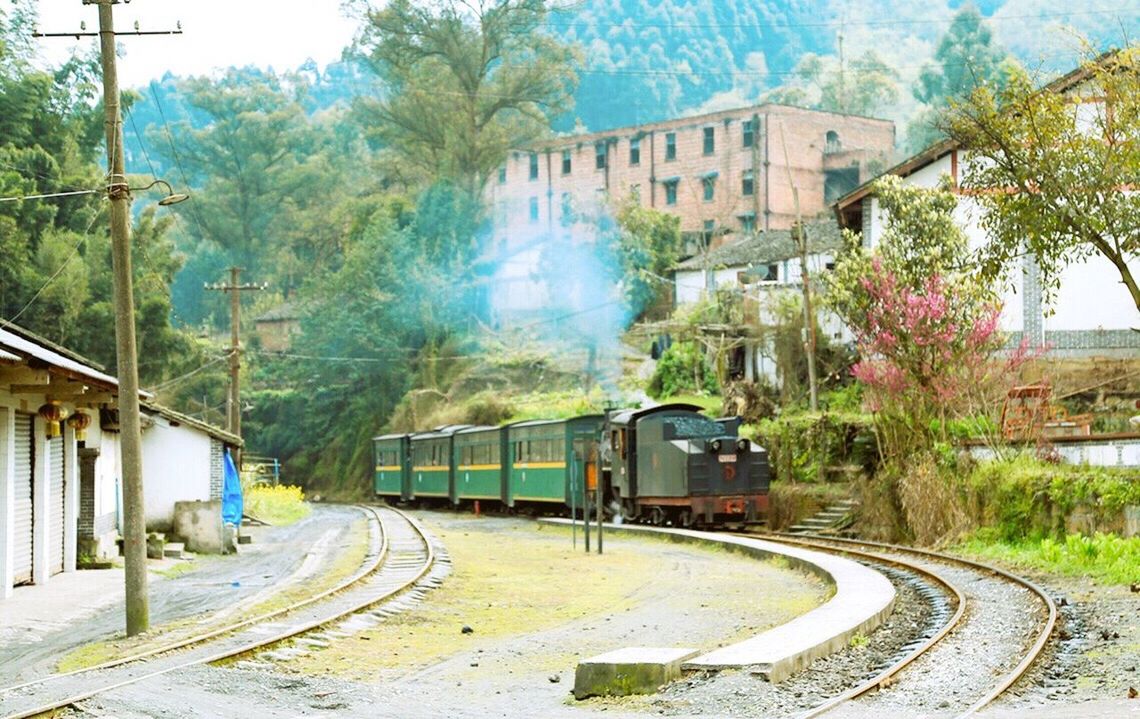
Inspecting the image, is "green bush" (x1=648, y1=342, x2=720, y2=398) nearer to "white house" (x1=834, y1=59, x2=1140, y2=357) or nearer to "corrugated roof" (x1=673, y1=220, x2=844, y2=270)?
"corrugated roof" (x1=673, y1=220, x2=844, y2=270)

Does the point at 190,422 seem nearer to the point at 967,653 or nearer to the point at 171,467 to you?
the point at 171,467

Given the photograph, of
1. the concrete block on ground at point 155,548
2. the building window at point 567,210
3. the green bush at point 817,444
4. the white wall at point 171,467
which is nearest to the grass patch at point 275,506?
the white wall at point 171,467

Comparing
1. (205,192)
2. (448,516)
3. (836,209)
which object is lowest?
A: (448,516)

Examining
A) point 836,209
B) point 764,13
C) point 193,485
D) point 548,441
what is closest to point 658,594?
point 193,485

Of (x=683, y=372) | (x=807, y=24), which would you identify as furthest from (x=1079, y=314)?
(x=807, y=24)

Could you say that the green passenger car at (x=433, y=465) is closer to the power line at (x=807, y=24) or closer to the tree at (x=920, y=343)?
the tree at (x=920, y=343)

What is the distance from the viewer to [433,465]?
1892 inches

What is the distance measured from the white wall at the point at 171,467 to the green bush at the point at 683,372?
20.3 meters

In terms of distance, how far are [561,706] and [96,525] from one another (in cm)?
1664

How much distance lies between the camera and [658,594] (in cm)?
1889

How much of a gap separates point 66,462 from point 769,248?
103 ft

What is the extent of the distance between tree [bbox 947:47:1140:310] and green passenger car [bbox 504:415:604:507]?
13.1m

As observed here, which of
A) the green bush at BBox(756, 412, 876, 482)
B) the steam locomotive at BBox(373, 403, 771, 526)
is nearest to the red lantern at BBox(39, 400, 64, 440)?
the steam locomotive at BBox(373, 403, 771, 526)

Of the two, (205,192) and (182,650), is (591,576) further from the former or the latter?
(205,192)
